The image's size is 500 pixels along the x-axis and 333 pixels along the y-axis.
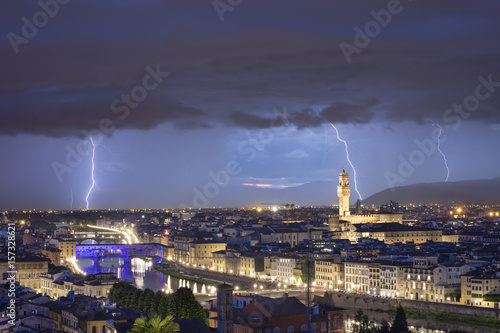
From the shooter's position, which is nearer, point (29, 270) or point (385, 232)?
point (29, 270)

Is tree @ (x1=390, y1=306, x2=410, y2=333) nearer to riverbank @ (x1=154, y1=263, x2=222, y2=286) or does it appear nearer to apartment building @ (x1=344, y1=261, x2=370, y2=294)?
apartment building @ (x1=344, y1=261, x2=370, y2=294)

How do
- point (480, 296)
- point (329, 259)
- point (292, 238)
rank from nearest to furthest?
point (480, 296) < point (329, 259) < point (292, 238)

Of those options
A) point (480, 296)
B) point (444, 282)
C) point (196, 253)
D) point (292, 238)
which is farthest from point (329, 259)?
point (292, 238)

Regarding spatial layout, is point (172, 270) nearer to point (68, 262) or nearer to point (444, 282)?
point (68, 262)

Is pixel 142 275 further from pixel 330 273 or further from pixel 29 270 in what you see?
pixel 330 273

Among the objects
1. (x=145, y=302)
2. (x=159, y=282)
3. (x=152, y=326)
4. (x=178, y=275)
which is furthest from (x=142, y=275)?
(x=152, y=326)

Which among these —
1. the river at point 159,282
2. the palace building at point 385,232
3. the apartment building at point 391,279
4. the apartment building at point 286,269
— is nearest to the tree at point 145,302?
the river at point 159,282

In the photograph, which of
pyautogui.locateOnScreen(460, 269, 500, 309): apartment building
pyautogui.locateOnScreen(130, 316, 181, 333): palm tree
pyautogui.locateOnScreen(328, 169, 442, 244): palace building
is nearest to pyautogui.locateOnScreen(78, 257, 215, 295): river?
pyautogui.locateOnScreen(460, 269, 500, 309): apartment building
